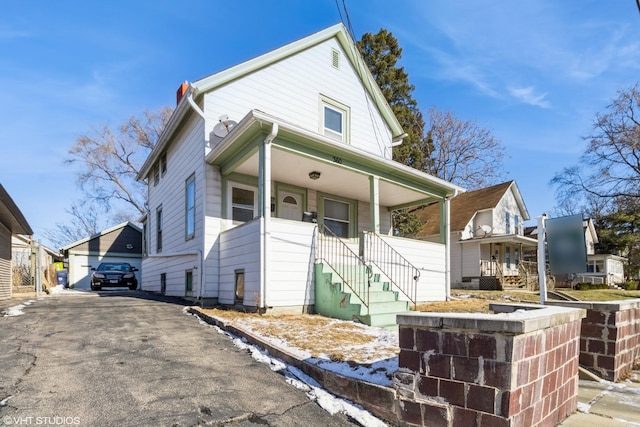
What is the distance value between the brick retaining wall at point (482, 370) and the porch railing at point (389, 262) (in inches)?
209

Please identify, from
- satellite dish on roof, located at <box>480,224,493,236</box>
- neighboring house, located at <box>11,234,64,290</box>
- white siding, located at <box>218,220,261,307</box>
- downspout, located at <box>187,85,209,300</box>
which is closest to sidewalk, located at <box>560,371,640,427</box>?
white siding, located at <box>218,220,261,307</box>

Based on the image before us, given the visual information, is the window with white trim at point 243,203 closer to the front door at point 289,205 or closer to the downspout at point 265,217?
the front door at point 289,205

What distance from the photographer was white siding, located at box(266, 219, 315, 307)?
7066 millimetres

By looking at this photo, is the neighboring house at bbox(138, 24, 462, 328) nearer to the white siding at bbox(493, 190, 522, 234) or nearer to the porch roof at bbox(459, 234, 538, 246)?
the porch roof at bbox(459, 234, 538, 246)

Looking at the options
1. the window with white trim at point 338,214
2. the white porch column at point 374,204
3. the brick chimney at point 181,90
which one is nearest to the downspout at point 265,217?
the white porch column at point 374,204

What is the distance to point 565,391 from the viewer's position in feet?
10.2

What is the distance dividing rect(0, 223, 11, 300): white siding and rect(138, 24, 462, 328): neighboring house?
430 centimetres

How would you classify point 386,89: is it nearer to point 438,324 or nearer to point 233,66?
point 233,66

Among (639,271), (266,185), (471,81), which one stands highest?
(471,81)

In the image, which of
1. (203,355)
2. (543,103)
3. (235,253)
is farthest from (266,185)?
(543,103)

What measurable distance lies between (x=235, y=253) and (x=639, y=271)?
34.3 metres

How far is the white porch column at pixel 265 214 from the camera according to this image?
271 inches

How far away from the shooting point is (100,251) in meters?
23.1

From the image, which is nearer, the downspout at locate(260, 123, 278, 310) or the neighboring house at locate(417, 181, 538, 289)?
the downspout at locate(260, 123, 278, 310)
